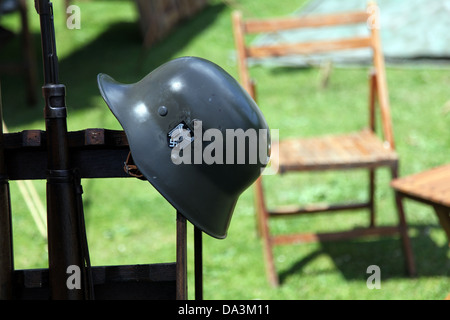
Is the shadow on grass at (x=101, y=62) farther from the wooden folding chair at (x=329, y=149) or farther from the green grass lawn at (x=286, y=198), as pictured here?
the wooden folding chair at (x=329, y=149)

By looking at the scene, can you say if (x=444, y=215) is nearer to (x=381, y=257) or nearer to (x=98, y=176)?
(x=381, y=257)

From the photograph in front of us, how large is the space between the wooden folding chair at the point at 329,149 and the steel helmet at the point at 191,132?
1.89m

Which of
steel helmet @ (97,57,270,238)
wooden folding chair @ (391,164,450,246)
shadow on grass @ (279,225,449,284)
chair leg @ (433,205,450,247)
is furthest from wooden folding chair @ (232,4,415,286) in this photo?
steel helmet @ (97,57,270,238)

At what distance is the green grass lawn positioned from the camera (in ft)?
11.9

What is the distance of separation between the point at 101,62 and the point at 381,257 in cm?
570

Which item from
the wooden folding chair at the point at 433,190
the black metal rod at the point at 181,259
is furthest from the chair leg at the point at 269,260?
the black metal rod at the point at 181,259

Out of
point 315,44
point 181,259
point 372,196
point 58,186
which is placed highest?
point 315,44

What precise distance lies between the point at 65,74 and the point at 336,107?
151 inches

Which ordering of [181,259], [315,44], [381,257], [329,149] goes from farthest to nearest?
[315,44] → [381,257] → [329,149] → [181,259]

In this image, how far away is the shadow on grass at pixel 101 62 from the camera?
7145mm

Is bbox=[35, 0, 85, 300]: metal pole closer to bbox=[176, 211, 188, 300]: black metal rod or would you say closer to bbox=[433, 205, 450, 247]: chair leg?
bbox=[176, 211, 188, 300]: black metal rod

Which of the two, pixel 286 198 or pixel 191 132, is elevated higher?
pixel 286 198

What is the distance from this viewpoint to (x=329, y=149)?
370 centimetres

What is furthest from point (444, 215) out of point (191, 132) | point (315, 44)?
point (191, 132)
